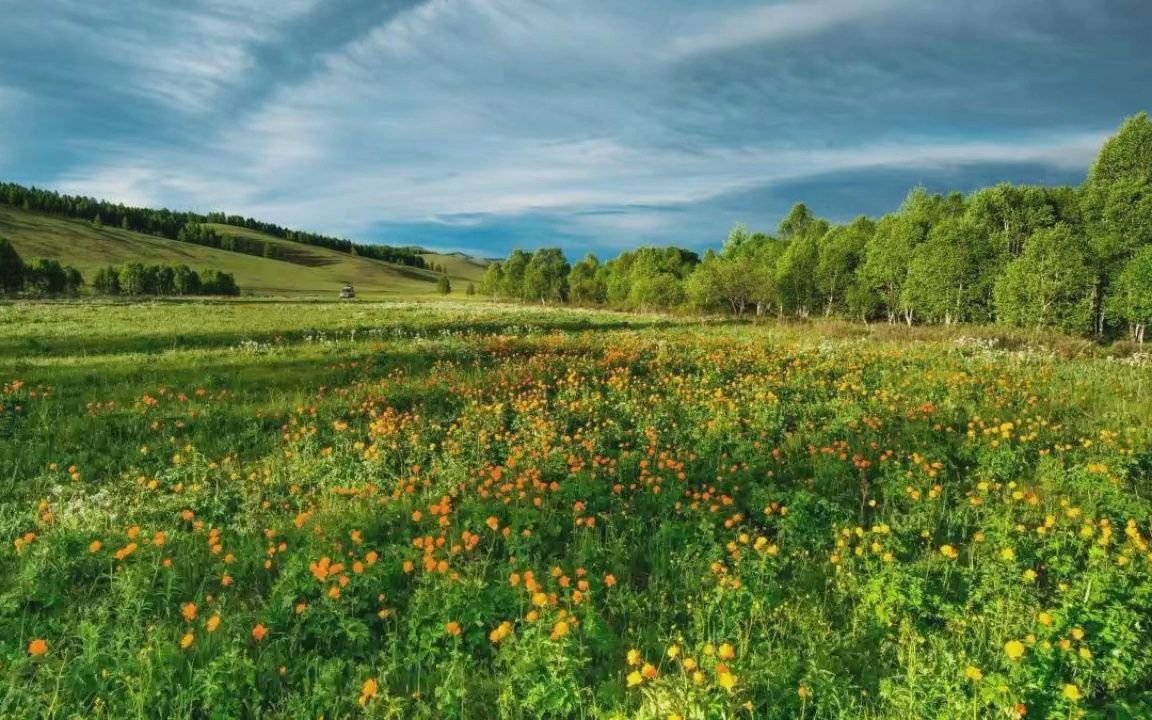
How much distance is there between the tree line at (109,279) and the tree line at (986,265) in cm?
9021

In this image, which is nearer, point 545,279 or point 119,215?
point 545,279

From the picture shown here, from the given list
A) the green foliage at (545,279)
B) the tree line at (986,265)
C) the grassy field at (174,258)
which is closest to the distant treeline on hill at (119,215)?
the grassy field at (174,258)

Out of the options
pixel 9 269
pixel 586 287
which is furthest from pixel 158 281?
pixel 586 287

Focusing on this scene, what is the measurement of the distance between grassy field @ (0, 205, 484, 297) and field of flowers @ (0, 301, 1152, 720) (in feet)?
390

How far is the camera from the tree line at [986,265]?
3456 centimetres

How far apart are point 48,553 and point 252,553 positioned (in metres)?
1.96

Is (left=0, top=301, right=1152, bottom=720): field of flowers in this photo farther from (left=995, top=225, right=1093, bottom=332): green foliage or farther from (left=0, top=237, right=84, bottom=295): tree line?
(left=0, top=237, right=84, bottom=295): tree line

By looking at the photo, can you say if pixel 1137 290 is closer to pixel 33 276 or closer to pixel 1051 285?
pixel 1051 285

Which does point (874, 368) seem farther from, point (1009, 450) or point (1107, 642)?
point (1107, 642)

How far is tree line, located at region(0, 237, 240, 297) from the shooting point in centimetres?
8619

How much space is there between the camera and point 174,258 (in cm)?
14462

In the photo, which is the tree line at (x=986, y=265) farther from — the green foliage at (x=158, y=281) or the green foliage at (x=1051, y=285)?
the green foliage at (x=158, y=281)

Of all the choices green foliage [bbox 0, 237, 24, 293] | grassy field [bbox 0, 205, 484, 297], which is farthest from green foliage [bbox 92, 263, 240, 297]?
green foliage [bbox 0, 237, 24, 293]

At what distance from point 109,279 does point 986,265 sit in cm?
13366
